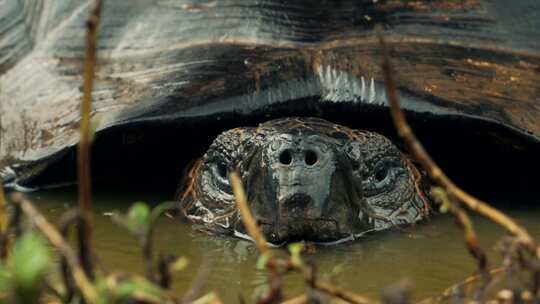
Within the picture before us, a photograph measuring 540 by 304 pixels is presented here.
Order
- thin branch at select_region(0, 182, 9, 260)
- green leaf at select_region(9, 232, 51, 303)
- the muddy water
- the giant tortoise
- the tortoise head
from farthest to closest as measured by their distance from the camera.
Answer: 1. the giant tortoise
2. the tortoise head
3. the muddy water
4. thin branch at select_region(0, 182, 9, 260)
5. green leaf at select_region(9, 232, 51, 303)

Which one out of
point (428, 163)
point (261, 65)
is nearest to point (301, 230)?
point (261, 65)

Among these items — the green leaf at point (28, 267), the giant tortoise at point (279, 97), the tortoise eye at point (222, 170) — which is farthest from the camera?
the tortoise eye at point (222, 170)

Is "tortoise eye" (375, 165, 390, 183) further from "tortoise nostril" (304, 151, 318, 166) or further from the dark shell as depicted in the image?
"tortoise nostril" (304, 151, 318, 166)

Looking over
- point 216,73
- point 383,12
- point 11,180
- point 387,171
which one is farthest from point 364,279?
point 11,180

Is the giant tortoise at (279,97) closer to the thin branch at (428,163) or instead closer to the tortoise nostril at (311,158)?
the tortoise nostril at (311,158)

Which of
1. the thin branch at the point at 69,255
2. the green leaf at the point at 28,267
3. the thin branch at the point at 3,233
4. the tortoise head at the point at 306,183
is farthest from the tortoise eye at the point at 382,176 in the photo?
the green leaf at the point at 28,267

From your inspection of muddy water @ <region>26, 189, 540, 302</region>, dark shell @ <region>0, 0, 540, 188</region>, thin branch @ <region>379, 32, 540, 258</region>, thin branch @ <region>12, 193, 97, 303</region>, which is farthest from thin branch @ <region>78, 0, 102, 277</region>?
dark shell @ <region>0, 0, 540, 188</region>

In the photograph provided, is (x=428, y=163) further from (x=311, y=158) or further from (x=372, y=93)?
(x=372, y=93)
